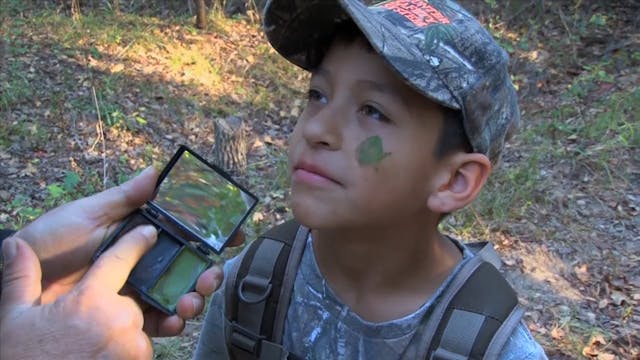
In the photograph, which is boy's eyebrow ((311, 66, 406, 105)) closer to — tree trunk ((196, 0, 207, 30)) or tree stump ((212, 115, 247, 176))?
tree stump ((212, 115, 247, 176))

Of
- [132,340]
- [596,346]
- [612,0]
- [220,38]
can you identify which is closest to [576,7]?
[612,0]

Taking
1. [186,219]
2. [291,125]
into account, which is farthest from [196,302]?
[291,125]

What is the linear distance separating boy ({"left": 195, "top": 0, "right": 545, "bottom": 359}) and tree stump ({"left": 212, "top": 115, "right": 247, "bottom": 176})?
11.2ft

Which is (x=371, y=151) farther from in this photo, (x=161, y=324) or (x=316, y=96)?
(x=161, y=324)

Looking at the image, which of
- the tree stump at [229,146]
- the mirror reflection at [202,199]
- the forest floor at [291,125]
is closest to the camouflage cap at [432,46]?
the mirror reflection at [202,199]

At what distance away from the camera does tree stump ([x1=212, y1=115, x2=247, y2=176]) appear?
204 inches

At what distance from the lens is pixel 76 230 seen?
191 cm

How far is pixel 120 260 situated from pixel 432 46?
3.19 ft

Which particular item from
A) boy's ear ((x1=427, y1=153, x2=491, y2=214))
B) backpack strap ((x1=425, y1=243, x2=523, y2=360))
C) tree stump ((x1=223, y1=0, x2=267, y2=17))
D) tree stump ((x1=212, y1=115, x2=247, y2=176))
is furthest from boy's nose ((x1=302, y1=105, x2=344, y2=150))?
tree stump ((x1=223, y1=0, x2=267, y2=17))

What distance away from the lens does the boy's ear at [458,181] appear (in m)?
1.69

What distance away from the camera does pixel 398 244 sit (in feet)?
5.98

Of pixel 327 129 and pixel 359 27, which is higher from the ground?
pixel 359 27

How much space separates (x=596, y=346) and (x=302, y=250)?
242cm

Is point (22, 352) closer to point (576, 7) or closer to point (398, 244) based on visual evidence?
point (398, 244)
